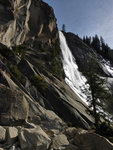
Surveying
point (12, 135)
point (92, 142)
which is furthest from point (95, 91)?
point (12, 135)

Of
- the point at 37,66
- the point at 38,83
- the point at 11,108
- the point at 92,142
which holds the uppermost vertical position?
the point at 37,66

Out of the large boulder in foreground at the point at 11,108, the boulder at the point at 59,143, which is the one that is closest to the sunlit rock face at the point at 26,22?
the large boulder in foreground at the point at 11,108

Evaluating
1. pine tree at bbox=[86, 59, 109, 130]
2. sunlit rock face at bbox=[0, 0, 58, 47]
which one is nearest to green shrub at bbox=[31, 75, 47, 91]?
pine tree at bbox=[86, 59, 109, 130]

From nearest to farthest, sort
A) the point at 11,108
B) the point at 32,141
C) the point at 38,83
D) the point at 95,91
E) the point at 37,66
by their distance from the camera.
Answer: the point at 32,141 < the point at 11,108 < the point at 95,91 < the point at 38,83 < the point at 37,66

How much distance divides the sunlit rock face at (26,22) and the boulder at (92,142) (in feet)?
75.9

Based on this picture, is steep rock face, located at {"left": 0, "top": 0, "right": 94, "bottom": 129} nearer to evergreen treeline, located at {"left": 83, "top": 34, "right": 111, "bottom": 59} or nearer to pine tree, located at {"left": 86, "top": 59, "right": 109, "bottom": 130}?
pine tree, located at {"left": 86, "top": 59, "right": 109, "bottom": 130}

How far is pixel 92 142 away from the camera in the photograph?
7141 mm

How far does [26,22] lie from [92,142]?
33.5 meters

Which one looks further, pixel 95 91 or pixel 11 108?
pixel 95 91

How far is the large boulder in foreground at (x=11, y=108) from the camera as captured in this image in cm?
909

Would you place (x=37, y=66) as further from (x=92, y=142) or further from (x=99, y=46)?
(x=99, y=46)

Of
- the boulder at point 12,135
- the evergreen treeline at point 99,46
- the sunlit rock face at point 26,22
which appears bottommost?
the boulder at point 12,135

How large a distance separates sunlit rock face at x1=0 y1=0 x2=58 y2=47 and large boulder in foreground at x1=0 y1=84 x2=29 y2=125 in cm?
1743

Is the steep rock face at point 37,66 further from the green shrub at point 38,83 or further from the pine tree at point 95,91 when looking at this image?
the pine tree at point 95,91
